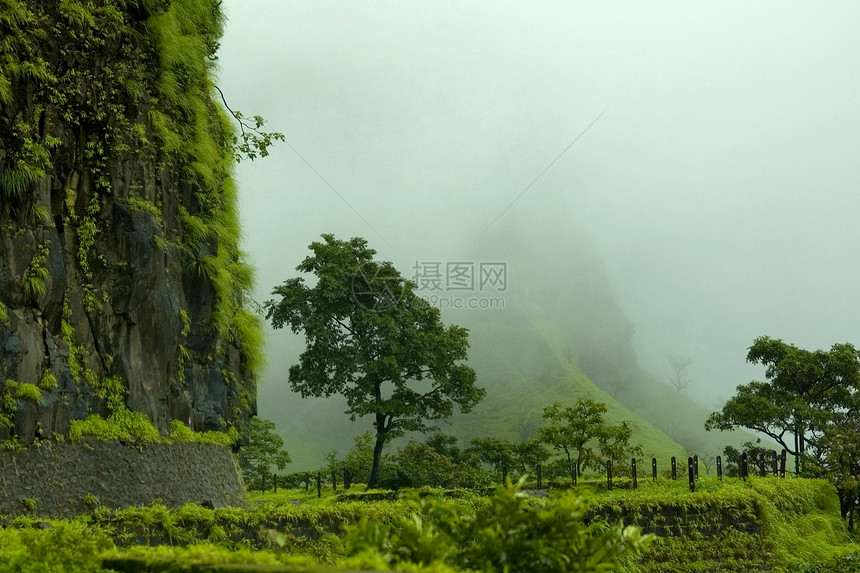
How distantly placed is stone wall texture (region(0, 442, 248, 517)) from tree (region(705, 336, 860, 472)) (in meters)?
29.2

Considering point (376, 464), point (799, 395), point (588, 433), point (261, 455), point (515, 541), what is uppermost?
point (799, 395)

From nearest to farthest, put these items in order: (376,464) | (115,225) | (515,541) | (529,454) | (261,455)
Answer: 1. (515,541)
2. (115,225)
3. (376,464)
4. (529,454)
5. (261,455)

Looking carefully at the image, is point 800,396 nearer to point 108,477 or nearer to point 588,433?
point 588,433

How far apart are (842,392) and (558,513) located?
3735cm

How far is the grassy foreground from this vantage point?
15.4 ft

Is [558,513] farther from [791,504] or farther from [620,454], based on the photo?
[620,454]

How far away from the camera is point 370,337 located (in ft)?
112

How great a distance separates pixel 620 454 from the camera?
33875 millimetres

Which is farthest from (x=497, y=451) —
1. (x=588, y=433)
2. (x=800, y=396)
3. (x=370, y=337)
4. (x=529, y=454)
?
(x=800, y=396)

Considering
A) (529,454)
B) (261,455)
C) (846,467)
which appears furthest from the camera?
(261,455)

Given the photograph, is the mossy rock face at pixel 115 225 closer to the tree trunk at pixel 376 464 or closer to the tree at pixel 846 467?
the tree trunk at pixel 376 464

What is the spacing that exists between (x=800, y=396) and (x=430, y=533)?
37431 mm

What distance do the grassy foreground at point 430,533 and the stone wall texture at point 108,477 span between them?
31.2 inches

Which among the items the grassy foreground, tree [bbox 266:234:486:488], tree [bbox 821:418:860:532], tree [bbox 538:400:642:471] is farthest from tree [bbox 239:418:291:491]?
tree [bbox 821:418:860:532]
